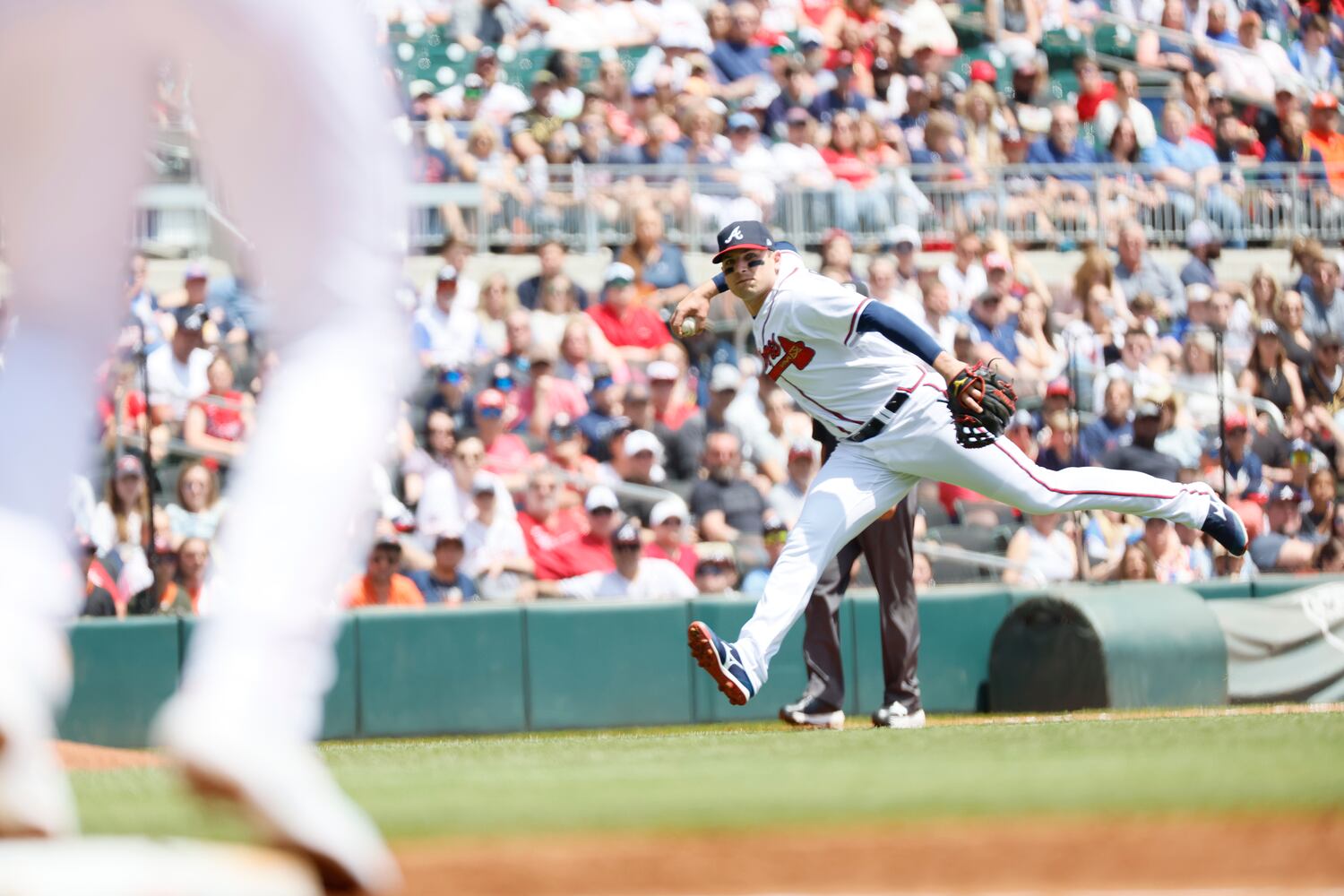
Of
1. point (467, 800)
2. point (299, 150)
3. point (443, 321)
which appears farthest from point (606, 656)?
point (299, 150)

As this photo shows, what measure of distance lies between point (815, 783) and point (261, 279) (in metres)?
1.93

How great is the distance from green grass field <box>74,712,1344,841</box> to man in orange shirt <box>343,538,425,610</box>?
4.02 m

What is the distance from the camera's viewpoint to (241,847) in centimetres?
246

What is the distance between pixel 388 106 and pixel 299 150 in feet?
0.51

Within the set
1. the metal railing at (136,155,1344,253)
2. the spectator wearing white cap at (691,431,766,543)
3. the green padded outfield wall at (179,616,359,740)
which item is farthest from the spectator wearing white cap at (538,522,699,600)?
the metal railing at (136,155,1344,253)

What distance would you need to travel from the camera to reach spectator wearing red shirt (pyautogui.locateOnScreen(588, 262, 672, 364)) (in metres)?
12.4

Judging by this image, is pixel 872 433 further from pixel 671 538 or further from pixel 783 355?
pixel 671 538

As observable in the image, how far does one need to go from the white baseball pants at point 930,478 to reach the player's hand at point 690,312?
0.80 metres

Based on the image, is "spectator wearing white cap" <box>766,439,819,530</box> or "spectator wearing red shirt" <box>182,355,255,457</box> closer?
"spectator wearing red shirt" <box>182,355,255,457</box>

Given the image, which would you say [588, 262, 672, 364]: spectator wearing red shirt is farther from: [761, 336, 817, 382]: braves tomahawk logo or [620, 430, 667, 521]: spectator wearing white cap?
[761, 336, 817, 382]: braves tomahawk logo

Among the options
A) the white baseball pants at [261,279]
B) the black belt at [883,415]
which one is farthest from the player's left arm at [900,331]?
the white baseball pants at [261,279]

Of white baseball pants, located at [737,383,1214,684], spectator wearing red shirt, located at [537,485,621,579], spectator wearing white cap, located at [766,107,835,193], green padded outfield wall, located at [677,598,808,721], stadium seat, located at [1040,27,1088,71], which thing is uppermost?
stadium seat, located at [1040,27,1088,71]

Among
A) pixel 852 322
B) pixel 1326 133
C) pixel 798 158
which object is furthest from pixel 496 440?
pixel 1326 133

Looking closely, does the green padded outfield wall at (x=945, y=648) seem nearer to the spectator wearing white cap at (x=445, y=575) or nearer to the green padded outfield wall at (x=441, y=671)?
the green padded outfield wall at (x=441, y=671)
